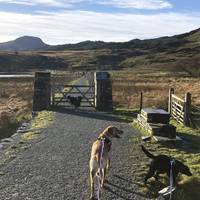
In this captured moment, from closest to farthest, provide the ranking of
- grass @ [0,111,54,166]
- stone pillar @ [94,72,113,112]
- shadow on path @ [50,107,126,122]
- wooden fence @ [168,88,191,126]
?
grass @ [0,111,54,166] < wooden fence @ [168,88,191,126] < shadow on path @ [50,107,126,122] < stone pillar @ [94,72,113,112]

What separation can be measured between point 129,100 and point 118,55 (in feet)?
496

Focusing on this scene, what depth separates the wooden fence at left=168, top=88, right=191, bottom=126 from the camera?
73.0 ft

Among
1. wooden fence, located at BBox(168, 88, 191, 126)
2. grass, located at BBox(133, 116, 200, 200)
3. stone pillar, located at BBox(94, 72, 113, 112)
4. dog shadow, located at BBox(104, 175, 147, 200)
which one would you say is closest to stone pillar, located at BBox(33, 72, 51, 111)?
stone pillar, located at BBox(94, 72, 113, 112)

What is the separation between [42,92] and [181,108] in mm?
9630

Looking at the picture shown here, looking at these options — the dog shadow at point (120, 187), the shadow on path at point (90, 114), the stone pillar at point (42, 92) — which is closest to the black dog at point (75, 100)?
the shadow on path at point (90, 114)

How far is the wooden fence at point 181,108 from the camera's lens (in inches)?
876

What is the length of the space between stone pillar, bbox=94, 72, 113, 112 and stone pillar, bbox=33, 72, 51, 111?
2910 millimetres

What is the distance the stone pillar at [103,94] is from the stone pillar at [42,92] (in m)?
2.91

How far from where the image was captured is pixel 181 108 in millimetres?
23312

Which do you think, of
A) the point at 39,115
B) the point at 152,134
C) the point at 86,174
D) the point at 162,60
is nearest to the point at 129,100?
the point at 39,115

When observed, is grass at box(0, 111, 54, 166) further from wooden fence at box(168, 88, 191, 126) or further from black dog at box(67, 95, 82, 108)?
wooden fence at box(168, 88, 191, 126)

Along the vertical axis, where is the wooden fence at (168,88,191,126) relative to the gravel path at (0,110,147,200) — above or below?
above

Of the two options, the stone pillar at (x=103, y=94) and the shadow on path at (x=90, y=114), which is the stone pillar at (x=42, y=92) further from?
the stone pillar at (x=103, y=94)

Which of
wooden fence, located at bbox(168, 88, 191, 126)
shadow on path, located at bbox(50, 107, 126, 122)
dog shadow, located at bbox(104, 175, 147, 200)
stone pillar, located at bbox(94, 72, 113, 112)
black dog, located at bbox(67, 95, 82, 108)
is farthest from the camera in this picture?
black dog, located at bbox(67, 95, 82, 108)
